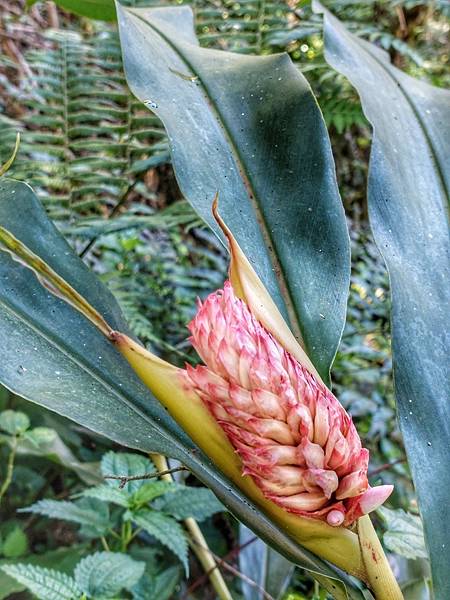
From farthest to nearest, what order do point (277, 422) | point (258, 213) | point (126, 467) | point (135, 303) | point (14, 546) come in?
point (135, 303), point (14, 546), point (126, 467), point (258, 213), point (277, 422)

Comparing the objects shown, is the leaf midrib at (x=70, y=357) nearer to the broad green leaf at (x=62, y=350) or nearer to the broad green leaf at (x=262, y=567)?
the broad green leaf at (x=62, y=350)

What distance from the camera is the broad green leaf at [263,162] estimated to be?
20.8 inches

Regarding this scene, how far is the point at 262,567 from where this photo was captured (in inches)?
33.9

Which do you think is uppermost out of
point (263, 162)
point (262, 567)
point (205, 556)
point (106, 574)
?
point (263, 162)

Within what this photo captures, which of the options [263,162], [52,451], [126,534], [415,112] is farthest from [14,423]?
[415,112]

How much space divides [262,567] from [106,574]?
34 cm

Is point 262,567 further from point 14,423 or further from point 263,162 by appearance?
point 263,162

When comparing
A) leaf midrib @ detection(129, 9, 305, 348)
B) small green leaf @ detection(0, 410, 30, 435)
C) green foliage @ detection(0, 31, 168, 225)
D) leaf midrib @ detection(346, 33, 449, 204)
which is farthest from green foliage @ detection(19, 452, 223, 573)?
green foliage @ detection(0, 31, 168, 225)

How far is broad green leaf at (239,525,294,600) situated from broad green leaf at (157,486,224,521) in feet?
0.52

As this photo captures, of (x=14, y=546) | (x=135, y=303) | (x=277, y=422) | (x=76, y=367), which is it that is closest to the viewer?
(x=277, y=422)

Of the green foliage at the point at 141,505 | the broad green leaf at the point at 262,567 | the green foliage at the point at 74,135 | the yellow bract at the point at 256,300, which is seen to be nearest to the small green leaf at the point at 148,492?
the green foliage at the point at 141,505

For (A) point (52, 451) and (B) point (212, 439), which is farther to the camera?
(A) point (52, 451)

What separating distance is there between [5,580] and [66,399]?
1.28 feet

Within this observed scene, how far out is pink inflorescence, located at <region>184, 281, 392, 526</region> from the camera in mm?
334
